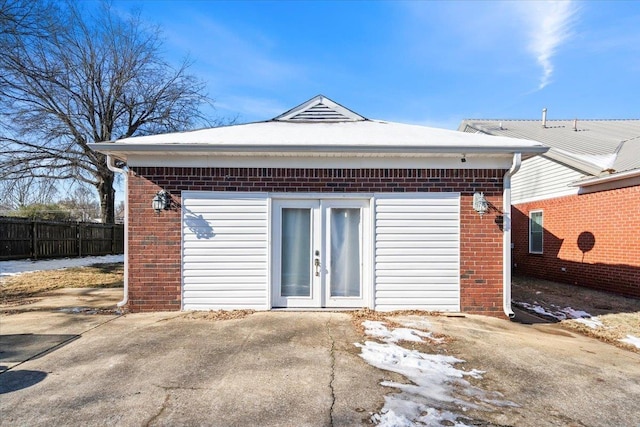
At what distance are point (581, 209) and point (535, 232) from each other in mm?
2352

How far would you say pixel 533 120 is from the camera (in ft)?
60.1

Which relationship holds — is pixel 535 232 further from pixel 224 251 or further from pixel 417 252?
pixel 224 251

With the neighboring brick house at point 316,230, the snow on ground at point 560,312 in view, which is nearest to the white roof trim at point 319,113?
the neighboring brick house at point 316,230

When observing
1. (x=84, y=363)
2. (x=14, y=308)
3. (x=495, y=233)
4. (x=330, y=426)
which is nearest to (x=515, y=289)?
(x=495, y=233)

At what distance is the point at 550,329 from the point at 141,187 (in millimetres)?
7636

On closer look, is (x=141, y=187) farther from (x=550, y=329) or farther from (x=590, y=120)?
(x=590, y=120)

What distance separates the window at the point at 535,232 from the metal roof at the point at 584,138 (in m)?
2.36

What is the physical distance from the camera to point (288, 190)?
6.82m

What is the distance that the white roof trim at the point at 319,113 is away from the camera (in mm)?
9188

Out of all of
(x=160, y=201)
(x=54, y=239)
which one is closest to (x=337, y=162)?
(x=160, y=201)

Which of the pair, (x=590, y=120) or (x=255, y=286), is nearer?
(x=255, y=286)

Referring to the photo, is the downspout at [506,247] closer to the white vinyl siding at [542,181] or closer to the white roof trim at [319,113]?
the white roof trim at [319,113]

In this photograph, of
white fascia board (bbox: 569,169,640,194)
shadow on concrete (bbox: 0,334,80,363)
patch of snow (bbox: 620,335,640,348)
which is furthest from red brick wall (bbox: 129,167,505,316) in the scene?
white fascia board (bbox: 569,169,640,194)

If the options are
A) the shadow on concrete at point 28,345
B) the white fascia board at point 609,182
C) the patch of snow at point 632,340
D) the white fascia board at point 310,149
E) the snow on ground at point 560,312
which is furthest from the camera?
the white fascia board at point 609,182
